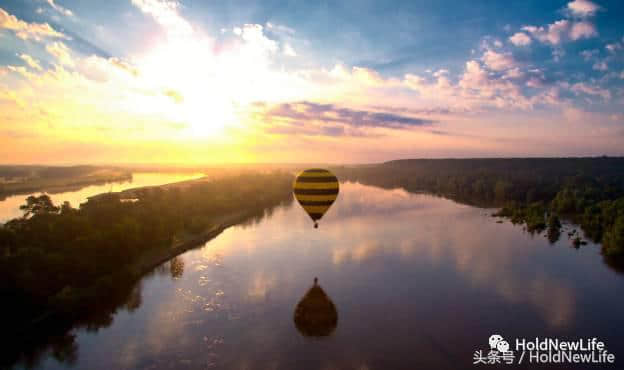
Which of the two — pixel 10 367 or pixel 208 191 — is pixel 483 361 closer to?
pixel 10 367

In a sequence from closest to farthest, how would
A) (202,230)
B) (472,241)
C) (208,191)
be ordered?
(472,241), (202,230), (208,191)

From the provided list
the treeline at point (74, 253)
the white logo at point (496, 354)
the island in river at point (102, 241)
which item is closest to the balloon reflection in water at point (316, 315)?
the white logo at point (496, 354)

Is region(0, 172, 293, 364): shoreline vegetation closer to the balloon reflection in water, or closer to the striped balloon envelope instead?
the balloon reflection in water

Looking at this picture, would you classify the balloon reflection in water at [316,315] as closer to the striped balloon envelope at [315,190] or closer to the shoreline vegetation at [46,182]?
the striped balloon envelope at [315,190]

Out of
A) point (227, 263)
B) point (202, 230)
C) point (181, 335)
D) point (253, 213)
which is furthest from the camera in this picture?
point (253, 213)

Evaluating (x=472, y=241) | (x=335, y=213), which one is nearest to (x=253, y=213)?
(x=335, y=213)
